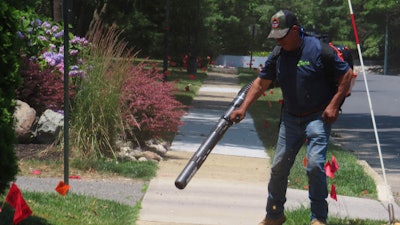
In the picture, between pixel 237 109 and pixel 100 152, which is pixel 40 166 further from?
pixel 237 109

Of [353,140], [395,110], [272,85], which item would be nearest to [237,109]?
[272,85]

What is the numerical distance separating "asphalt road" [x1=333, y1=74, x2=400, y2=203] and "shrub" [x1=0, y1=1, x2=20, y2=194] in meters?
5.64

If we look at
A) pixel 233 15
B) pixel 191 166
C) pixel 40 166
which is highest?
pixel 191 166

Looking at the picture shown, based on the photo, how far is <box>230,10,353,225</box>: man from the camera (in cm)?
702

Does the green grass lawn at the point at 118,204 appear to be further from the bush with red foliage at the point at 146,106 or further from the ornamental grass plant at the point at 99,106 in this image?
the bush with red foliage at the point at 146,106

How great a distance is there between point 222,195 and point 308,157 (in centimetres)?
254

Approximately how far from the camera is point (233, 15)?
74125 millimetres

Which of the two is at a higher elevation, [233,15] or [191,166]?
[191,166]

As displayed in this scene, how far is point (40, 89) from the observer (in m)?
12.5

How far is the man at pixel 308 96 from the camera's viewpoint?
23.0ft

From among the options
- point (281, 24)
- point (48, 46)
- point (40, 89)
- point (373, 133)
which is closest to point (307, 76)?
point (281, 24)

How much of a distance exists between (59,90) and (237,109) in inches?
228

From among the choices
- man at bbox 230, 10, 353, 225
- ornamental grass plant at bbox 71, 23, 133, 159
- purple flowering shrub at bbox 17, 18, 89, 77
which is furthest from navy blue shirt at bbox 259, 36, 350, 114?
purple flowering shrub at bbox 17, 18, 89, 77

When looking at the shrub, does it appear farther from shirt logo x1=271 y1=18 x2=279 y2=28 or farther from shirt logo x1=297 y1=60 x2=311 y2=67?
shirt logo x1=297 y1=60 x2=311 y2=67
